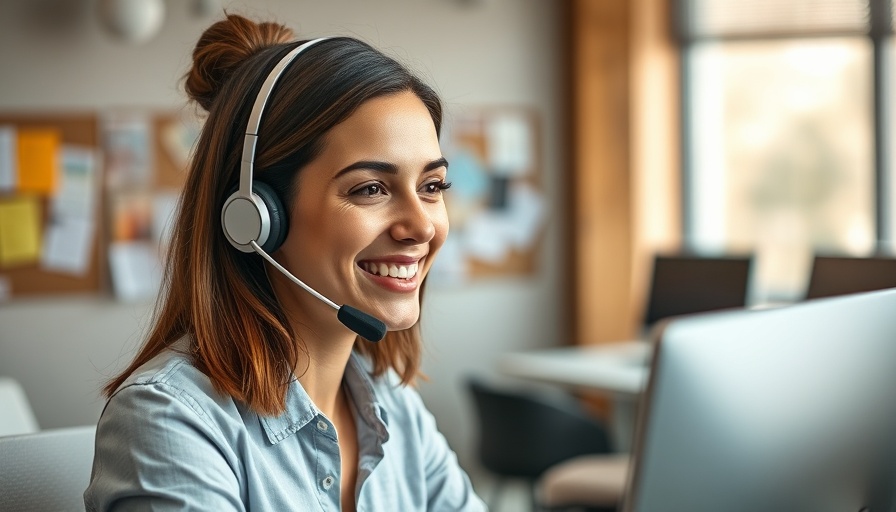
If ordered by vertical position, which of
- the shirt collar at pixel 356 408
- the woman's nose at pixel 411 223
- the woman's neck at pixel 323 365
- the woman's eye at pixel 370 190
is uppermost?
the woman's eye at pixel 370 190

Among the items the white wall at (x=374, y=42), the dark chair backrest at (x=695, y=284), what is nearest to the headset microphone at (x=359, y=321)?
the white wall at (x=374, y=42)

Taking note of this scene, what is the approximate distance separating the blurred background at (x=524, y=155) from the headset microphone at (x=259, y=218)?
106 inches

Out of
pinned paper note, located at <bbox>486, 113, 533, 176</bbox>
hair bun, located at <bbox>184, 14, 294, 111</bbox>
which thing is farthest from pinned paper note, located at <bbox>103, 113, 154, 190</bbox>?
hair bun, located at <bbox>184, 14, 294, 111</bbox>

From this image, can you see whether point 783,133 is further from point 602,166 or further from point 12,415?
point 12,415

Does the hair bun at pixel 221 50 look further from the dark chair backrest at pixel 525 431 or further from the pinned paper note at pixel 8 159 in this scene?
the pinned paper note at pixel 8 159

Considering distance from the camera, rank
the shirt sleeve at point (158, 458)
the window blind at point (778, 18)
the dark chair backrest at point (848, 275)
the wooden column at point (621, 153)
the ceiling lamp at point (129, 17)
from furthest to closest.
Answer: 1. the wooden column at point (621, 153)
2. the window blind at point (778, 18)
3. the ceiling lamp at point (129, 17)
4. the dark chair backrest at point (848, 275)
5. the shirt sleeve at point (158, 458)

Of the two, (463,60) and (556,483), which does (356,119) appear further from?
(463,60)

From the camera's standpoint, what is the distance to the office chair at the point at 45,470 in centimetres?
121

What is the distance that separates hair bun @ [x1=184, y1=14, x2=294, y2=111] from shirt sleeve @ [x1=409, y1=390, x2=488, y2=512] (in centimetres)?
53

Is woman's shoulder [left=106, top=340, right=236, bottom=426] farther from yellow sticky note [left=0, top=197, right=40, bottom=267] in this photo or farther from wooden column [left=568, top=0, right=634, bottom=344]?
wooden column [left=568, top=0, right=634, bottom=344]

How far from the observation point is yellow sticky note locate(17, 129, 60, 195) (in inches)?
150

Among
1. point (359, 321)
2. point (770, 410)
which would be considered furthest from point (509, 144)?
point (770, 410)

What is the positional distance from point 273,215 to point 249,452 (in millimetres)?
282

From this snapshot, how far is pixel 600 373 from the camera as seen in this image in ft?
11.1
